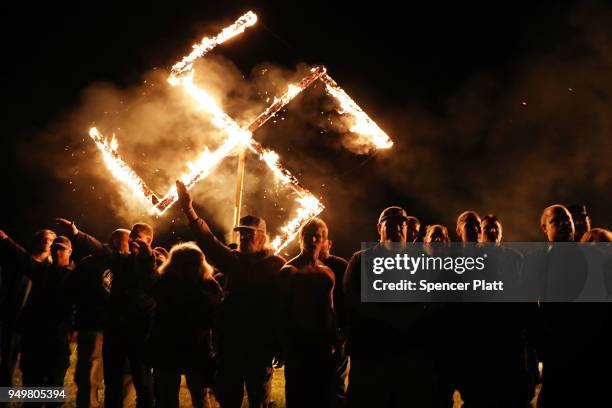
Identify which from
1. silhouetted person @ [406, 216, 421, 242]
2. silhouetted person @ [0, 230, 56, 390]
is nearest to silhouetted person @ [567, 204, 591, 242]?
silhouetted person @ [406, 216, 421, 242]

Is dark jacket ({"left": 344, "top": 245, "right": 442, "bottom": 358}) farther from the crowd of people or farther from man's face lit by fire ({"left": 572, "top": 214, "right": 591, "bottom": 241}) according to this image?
man's face lit by fire ({"left": 572, "top": 214, "right": 591, "bottom": 241})

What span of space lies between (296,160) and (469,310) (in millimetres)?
11845

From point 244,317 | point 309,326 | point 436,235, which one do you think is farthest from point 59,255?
point 436,235

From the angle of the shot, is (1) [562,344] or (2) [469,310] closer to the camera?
(1) [562,344]

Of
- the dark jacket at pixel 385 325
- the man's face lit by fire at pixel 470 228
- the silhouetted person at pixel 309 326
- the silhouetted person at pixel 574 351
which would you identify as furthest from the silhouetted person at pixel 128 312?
the silhouetted person at pixel 574 351

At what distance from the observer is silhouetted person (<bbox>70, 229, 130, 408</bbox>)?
562 centimetres

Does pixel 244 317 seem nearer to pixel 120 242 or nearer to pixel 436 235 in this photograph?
pixel 120 242

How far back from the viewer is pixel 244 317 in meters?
4.63

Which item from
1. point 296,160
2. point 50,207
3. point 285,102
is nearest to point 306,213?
point 285,102

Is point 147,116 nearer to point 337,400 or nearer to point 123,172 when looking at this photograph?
point 123,172

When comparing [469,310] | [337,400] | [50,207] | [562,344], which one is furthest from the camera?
[50,207]

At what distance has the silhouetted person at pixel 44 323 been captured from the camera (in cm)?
549

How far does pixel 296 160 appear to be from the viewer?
1582 cm

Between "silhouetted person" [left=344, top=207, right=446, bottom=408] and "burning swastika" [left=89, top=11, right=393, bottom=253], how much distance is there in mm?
2714
